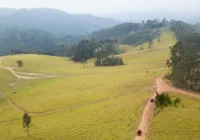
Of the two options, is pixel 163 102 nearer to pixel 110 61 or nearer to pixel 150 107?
pixel 150 107

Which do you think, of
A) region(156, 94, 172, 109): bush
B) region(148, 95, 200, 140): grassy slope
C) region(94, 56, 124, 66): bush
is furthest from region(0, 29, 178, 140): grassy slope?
region(94, 56, 124, 66): bush

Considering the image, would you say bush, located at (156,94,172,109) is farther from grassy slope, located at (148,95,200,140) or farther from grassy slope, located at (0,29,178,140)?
grassy slope, located at (0,29,178,140)

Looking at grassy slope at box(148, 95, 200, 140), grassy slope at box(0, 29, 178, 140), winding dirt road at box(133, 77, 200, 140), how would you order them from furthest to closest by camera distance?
grassy slope at box(0, 29, 178, 140) < winding dirt road at box(133, 77, 200, 140) < grassy slope at box(148, 95, 200, 140)

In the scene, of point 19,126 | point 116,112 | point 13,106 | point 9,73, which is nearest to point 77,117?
point 116,112

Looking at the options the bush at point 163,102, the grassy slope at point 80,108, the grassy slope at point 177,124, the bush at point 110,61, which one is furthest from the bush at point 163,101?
the bush at point 110,61

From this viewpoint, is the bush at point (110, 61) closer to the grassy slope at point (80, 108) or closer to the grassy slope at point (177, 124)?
the grassy slope at point (80, 108)

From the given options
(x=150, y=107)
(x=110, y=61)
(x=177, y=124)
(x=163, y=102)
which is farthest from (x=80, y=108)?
(x=110, y=61)

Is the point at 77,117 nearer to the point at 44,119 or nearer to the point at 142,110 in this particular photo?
the point at 44,119

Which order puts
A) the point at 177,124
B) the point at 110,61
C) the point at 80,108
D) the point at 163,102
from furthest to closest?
the point at 110,61 → the point at 80,108 → the point at 163,102 → the point at 177,124
